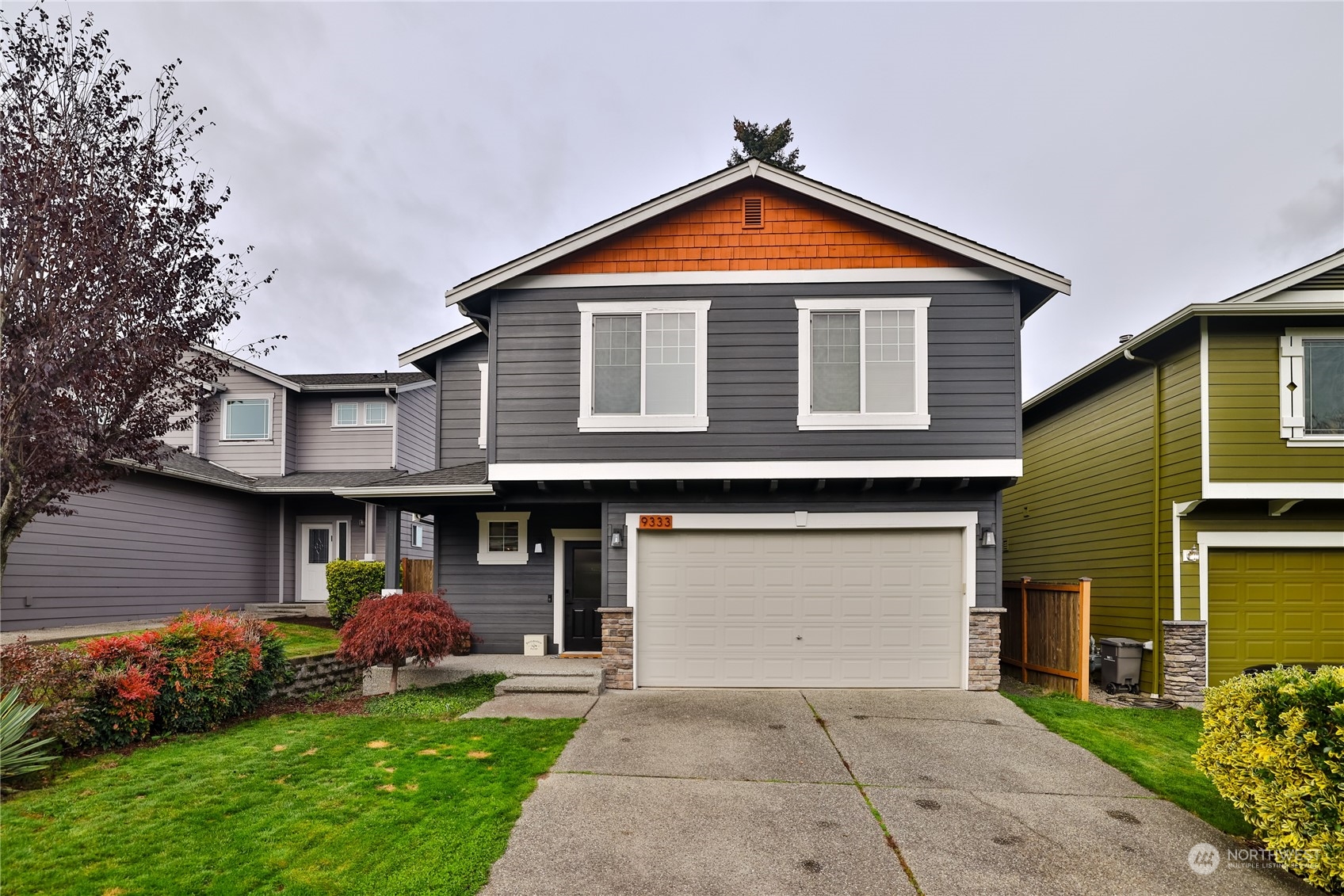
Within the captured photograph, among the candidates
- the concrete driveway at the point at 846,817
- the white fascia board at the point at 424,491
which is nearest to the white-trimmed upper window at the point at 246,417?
the white fascia board at the point at 424,491

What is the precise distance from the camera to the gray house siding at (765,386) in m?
9.34

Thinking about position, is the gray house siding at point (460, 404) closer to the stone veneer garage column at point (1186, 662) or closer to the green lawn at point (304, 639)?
the green lawn at point (304, 639)

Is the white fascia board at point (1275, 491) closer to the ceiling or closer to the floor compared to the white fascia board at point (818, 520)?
closer to the ceiling

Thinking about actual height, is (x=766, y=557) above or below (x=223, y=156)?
below

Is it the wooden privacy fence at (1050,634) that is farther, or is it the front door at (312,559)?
the front door at (312,559)

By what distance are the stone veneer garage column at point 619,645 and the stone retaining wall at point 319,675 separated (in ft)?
12.6

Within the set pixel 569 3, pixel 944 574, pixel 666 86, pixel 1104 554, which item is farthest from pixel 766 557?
pixel 666 86

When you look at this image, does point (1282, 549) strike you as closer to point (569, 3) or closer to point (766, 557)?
point (766, 557)

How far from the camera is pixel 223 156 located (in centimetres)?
999

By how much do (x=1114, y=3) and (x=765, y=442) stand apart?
12764 millimetres

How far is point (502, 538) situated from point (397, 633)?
3.41 m

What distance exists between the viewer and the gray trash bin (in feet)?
32.9

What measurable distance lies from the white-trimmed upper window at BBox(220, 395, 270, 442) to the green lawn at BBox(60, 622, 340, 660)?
6313 mm

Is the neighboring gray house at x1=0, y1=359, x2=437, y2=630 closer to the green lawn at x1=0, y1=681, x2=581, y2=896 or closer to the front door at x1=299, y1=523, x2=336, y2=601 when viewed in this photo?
the front door at x1=299, y1=523, x2=336, y2=601
